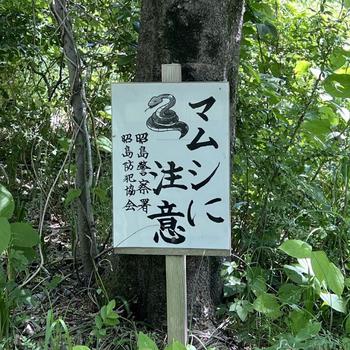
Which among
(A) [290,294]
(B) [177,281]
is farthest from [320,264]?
(B) [177,281]

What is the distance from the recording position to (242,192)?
8.74ft

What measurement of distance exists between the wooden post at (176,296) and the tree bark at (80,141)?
572 millimetres

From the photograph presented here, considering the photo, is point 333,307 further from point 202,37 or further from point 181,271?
point 202,37

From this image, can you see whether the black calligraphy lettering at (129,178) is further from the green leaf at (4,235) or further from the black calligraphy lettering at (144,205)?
the green leaf at (4,235)

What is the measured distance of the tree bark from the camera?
2.26 metres

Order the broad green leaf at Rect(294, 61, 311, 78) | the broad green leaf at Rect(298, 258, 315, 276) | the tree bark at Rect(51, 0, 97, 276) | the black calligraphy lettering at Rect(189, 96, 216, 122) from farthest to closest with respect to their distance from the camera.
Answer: the broad green leaf at Rect(294, 61, 311, 78) → the tree bark at Rect(51, 0, 97, 276) → the broad green leaf at Rect(298, 258, 315, 276) → the black calligraphy lettering at Rect(189, 96, 216, 122)

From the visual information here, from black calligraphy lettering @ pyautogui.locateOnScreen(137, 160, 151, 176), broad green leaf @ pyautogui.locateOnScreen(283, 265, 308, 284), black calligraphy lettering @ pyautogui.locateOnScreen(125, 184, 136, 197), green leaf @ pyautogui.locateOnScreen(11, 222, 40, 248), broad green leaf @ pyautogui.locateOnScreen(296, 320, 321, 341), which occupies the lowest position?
broad green leaf @ pyautogui.locateOnScreen(296, 320, 321, 341)

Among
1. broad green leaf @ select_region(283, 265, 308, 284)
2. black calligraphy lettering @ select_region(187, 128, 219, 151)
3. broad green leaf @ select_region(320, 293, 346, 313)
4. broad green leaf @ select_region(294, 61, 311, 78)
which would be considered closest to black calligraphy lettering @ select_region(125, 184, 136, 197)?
black calligraphy lettering @ select_region(187, 128, 219, 151)

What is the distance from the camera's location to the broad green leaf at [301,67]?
2.68 m

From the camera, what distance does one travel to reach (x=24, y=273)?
96.7 inches

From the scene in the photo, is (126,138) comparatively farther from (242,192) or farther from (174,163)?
(242,192)

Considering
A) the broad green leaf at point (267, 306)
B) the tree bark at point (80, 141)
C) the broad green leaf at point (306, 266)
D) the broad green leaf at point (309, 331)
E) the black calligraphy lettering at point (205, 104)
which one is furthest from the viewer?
the tree bark at point (80, 141)

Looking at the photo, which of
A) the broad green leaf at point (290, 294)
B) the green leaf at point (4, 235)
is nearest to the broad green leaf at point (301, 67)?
the broad green leaf at point (290, 294)

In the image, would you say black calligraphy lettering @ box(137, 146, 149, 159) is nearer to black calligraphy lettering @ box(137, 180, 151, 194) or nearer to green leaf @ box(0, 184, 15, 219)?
black calligraphy lettering @ box(137, 180, 151, 194)
